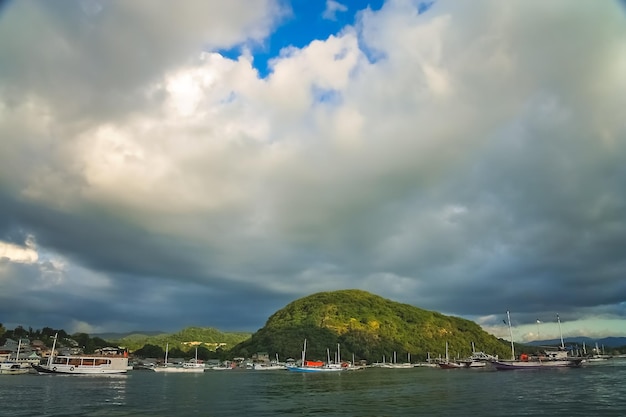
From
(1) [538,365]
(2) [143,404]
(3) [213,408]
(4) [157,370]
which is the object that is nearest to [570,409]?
(3) [213,408]

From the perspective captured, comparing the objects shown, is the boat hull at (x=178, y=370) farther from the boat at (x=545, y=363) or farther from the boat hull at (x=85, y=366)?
the boat at (x=545, y=363)

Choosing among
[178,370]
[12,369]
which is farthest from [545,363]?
[12,369]

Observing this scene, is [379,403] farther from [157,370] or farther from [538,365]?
[157,370]

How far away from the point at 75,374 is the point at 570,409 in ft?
403

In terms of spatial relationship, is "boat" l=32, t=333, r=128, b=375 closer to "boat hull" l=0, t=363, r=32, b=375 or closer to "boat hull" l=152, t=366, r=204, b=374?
"boat hull" l=0, t=363, r=32, b=375

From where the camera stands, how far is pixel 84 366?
127938 millimetres

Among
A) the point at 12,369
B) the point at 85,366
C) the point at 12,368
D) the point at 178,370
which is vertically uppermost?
the point at 85,366

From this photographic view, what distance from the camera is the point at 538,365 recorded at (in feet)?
476

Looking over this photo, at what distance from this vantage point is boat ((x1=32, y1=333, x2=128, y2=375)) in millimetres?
126938

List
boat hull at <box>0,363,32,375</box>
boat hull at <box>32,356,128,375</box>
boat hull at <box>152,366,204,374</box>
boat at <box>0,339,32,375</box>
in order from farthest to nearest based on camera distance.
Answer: boat hull at <box>152,366,204,374</box> → boat at <box>0,339,32,375</box> → boat hull at <box>0,363,32,375</box> → boat hull at <box>32,356,128,375</box>

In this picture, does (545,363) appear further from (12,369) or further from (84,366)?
(12,369)

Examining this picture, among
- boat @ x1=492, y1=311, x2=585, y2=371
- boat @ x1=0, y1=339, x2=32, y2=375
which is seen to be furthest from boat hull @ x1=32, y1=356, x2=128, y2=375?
boat @ x1=492, y1=311, x2=585, y2=371

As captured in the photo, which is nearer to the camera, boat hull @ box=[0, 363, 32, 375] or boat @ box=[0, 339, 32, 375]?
boat hull @ box=[0, 363, 32, 375]

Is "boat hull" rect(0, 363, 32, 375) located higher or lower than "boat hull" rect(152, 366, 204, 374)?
higher
